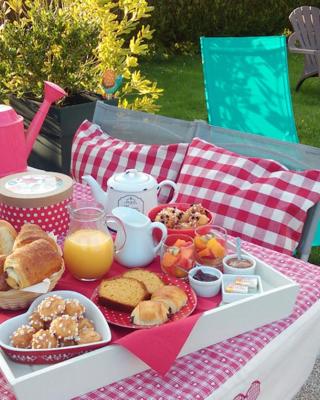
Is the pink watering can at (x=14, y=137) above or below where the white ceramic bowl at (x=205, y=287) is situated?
above

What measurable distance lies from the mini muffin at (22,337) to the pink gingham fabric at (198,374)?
6 cm

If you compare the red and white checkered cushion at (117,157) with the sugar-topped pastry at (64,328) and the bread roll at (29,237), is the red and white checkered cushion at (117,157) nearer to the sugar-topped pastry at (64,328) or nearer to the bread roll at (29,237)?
the bread roll at (29,237)

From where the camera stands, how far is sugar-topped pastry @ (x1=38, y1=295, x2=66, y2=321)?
112 centimetres

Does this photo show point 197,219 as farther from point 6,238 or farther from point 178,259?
point 6,238

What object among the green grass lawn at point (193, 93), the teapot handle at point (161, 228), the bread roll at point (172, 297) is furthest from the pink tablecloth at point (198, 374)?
the green grass lawn at point (193, 93)

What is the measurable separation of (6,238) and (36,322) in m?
0.29

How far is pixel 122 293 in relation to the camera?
1.23 metres

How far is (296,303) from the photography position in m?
1.33

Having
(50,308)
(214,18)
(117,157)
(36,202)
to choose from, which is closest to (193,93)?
(214,18)

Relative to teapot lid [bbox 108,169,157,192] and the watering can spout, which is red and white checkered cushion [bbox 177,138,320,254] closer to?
teapot lid [bbox 108,169,157,192]

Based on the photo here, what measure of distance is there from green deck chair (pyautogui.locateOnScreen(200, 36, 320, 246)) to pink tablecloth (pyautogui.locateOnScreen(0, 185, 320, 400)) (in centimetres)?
204

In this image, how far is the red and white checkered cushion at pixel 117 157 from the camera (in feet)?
7.08

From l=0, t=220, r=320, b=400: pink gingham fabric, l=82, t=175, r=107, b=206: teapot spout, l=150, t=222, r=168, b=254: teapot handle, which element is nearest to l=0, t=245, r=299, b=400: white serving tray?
l=0, t=220, r=320, b=400: pink gingham fabric

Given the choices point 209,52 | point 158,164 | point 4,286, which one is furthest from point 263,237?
point 209,52
